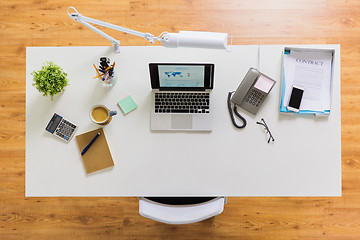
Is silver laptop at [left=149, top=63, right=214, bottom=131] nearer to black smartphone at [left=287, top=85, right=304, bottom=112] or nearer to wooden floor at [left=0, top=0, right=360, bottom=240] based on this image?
black smartphone at [left=287, top=85, right=304, bottom=112]

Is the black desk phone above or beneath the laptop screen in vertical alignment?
beneath

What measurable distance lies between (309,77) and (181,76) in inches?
24.1

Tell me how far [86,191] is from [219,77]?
839mm

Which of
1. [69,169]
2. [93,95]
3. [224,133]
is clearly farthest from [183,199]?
[93,95]

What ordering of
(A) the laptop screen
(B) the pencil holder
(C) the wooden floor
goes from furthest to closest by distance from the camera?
(C) the wooden floor → (B) the pencil holder → (A) the laptop screen

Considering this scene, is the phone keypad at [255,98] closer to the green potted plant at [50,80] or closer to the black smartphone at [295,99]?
the black smartphone at [295,99]

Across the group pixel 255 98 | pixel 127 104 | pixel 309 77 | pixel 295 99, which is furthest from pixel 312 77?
pixel 127 104

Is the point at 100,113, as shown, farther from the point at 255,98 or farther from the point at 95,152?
the point at 255,98

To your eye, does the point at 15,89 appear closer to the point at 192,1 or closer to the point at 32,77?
the point at 32,77

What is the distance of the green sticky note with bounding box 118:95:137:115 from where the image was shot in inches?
55.7

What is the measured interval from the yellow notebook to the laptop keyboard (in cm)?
30

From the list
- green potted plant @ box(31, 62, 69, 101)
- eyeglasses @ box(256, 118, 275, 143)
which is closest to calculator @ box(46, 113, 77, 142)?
green potted plant @ box(31, 62, 69, 101)

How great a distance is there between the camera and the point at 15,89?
6.81 ft

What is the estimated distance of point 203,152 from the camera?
1397 millimetres
